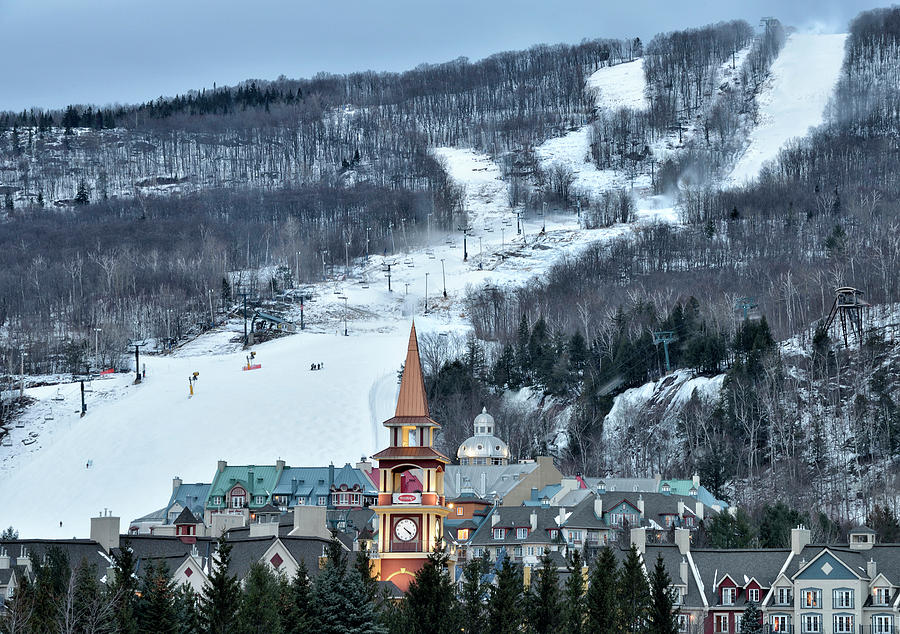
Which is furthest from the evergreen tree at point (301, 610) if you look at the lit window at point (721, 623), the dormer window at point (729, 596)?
the lit window at point (721, 623)

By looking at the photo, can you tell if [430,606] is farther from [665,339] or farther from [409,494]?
[665,339]

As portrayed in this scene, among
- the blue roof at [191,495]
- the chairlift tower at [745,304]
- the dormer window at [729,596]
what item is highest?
the chairlift tower at [745,304]

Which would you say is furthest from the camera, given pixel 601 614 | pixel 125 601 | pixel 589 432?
pixel 589 432

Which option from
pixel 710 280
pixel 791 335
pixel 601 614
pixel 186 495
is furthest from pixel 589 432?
pixel 601 614

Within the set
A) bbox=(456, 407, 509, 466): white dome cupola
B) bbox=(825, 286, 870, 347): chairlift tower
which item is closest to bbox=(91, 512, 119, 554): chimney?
bbox=(456, 407, 509, 466): white dome cupola

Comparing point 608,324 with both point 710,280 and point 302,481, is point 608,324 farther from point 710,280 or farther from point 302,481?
point 302,481

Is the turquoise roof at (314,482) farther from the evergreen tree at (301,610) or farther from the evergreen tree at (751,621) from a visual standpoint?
the evergreen tree at (301,610)

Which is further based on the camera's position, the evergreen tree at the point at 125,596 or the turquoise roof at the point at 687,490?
the turquoise roof at the point at 687,490
